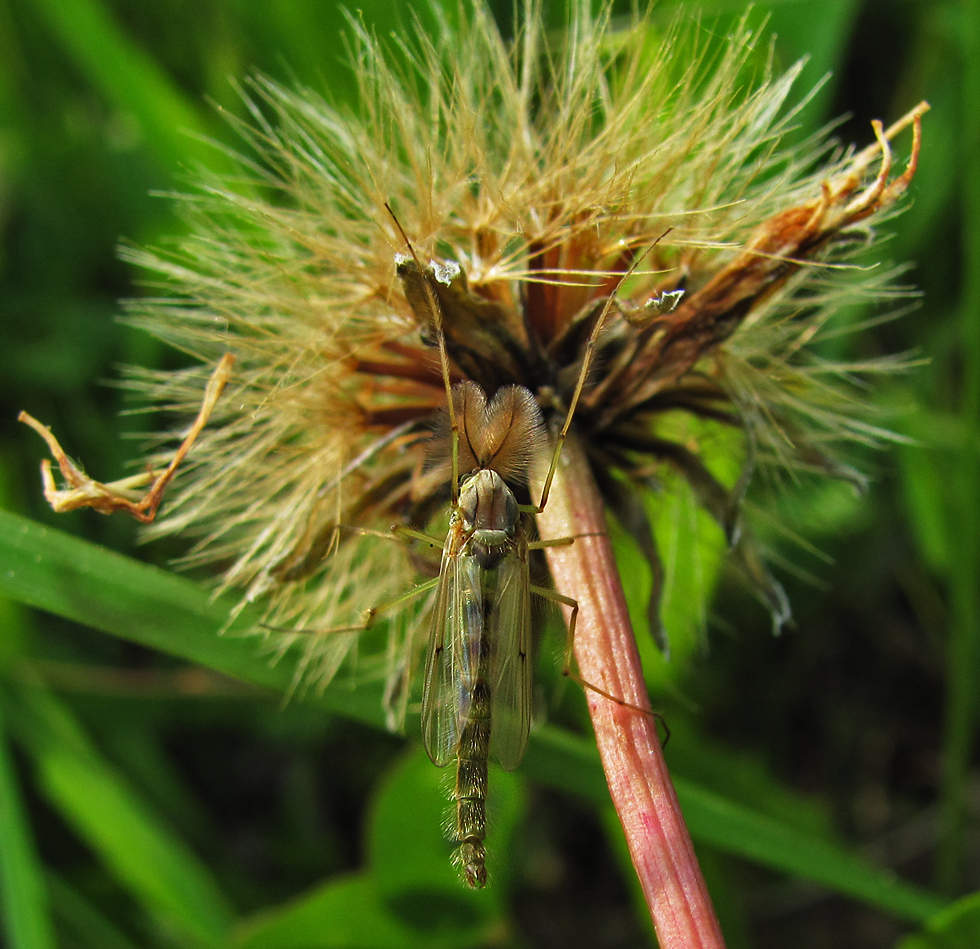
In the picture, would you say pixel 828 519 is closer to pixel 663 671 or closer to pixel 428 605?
A: pixel 663 671

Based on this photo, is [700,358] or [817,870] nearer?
[700,358]

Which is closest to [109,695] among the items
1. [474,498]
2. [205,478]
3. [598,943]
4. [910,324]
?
[205,478]

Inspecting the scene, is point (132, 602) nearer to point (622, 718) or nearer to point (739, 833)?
point (622, 718)

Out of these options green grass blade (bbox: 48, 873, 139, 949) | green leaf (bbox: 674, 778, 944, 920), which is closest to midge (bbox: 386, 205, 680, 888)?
green leaf (bbox: 674, 778, 944, 920)

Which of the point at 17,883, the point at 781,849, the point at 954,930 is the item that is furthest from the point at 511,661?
the point at 17,883

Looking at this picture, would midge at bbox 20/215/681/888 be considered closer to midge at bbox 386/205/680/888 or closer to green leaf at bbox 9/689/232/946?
midge at bbox 386/205/680/888
